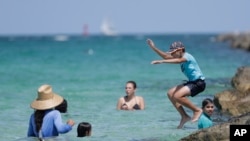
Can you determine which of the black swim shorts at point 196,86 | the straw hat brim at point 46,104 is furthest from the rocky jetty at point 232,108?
the straw hat brim at point 46,104

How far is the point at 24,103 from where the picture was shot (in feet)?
59.6

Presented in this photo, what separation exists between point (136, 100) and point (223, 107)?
203 cm

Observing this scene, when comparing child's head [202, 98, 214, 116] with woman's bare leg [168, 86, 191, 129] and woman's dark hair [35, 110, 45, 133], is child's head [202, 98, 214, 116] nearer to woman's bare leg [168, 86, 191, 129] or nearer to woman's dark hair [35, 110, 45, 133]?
woman's bare leg [168, 86, 191, 129]

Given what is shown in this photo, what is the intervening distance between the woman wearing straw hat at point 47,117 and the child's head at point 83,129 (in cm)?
113

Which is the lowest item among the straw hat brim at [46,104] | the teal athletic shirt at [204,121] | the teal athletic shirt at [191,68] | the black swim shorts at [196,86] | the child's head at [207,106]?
the teal athletic shirt at [204,121]

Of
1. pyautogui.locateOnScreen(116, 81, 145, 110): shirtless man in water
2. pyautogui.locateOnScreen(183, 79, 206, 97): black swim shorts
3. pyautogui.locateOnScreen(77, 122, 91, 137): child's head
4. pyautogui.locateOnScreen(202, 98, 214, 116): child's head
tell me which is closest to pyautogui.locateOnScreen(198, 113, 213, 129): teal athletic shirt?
pyautogui.locateOnScreen(202, 98, 214, 116): child's head

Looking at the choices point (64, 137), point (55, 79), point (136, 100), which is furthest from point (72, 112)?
point (55, 79)

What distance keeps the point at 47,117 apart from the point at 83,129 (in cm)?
149

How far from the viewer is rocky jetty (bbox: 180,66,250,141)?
33.2 feet

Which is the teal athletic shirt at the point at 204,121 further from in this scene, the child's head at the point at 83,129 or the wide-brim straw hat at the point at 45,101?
the wide-brim straw hat at the point at 45,101

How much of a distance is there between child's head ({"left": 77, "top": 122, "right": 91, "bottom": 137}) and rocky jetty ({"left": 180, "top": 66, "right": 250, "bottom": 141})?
1.82m

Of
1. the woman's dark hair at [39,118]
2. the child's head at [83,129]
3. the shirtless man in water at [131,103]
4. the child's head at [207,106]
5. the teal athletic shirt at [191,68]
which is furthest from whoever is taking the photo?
the shirtless man in water at [131,103]

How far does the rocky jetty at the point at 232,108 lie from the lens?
10.1 metres

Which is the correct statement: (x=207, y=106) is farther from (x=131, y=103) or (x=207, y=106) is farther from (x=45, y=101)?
(x=131, y=103)
